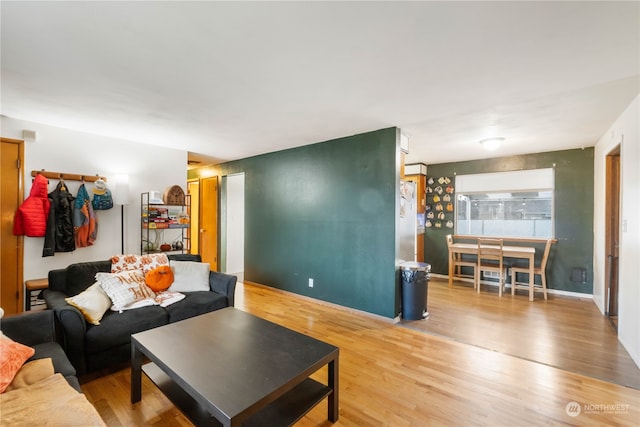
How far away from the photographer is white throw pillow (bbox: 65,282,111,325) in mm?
2236

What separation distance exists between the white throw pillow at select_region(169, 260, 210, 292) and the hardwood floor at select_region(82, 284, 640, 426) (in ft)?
3.03

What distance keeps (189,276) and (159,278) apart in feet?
0.97

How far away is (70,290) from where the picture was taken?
2.62 meters

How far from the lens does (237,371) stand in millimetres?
1522

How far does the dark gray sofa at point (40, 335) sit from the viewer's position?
1.63 m

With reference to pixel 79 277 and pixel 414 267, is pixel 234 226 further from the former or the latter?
pixel 414 267

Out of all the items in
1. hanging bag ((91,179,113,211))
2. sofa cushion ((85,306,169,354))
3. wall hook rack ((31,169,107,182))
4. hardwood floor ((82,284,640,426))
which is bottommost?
hardwood floor ((82,284,640,426))

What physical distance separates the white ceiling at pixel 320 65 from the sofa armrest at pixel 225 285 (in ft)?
5.82

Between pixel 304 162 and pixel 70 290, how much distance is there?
122 inches

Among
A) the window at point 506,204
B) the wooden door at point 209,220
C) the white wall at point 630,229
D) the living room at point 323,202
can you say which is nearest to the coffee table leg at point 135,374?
the living room at point 323,202

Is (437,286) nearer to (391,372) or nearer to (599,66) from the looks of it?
(391,372)

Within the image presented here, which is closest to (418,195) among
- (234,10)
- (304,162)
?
(304,162)

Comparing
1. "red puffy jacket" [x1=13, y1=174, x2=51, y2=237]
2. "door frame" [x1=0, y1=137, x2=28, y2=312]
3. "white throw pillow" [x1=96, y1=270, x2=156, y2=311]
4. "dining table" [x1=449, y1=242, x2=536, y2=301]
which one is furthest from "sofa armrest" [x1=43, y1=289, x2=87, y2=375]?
"dining table" [x1=449, y1=242, x2=536, y2=301]

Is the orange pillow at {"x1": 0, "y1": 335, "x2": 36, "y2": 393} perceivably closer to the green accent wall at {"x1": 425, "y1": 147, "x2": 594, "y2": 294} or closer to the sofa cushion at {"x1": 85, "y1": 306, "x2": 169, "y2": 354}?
the sofa cushion at {"x1": 85, "y1": 306, "x2": 169, "y2": 354}
